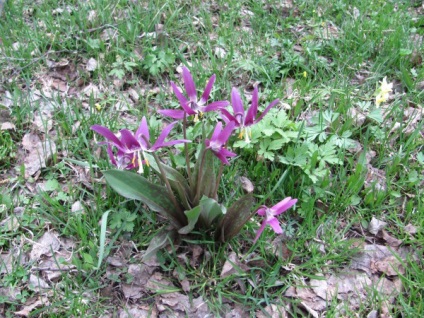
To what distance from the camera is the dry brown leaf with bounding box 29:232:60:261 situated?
7.20ft

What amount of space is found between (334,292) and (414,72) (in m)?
1.80

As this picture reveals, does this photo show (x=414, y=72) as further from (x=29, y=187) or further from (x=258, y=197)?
(x=29, y=187)

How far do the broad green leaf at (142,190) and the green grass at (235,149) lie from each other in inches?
9.2

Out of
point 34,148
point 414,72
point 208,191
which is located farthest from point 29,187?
point 414,72

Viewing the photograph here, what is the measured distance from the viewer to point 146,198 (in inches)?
79.6

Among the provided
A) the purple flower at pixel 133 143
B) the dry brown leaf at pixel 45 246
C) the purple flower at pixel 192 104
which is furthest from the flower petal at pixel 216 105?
the dry brown leaf at pixel 45 246

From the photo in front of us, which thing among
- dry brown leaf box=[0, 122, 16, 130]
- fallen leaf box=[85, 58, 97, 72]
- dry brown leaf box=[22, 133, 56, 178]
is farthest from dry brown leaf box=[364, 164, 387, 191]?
dry brown leaf box=[0, 122, 16, 130]

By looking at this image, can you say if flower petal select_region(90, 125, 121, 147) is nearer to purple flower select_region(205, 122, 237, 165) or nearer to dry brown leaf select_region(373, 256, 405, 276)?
purple flower select_region(205, 122, 237, 165)

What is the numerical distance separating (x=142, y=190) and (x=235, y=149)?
70 cm

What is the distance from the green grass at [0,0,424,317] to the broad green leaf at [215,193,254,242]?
10cm

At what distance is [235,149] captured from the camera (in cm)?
251

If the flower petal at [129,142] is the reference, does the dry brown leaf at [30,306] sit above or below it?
below

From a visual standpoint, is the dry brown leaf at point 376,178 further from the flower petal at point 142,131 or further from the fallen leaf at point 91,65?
the fallen leaf at point 91,65

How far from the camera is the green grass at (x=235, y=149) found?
215cm
